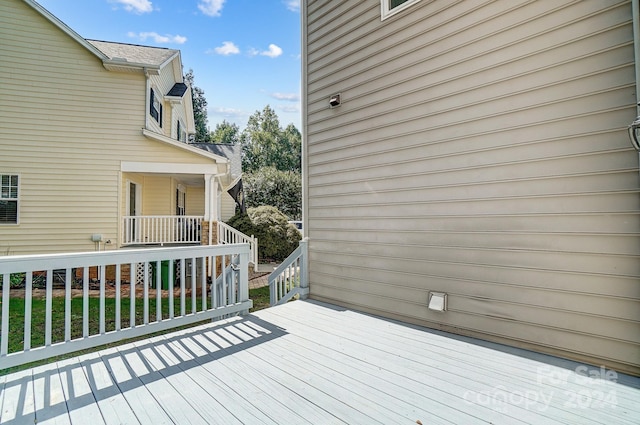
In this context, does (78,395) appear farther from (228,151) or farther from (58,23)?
(228,151)

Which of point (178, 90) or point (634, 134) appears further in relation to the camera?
point (178, 90)

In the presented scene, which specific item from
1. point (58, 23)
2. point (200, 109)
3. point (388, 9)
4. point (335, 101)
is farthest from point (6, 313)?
point (200, 109)

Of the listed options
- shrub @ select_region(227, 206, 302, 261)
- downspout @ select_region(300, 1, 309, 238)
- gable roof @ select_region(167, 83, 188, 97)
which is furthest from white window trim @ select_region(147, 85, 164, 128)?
downspout @ select_region(300, 1, 309, 238)

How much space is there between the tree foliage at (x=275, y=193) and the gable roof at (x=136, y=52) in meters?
9.92

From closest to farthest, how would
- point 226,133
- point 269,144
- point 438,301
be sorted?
point 438,301
point 269,144
point 226,133

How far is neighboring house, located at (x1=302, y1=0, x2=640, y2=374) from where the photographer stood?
7.32ft

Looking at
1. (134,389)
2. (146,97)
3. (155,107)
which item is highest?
(155,107)

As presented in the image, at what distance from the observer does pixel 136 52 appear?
10.2m

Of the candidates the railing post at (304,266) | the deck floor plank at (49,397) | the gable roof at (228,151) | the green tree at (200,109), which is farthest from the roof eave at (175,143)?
the green tree at (200,109)

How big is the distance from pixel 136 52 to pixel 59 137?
3.99 metres

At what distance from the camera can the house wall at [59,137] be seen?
7.70 meters

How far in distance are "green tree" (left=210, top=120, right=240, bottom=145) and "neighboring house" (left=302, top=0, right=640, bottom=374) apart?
29.6 meters

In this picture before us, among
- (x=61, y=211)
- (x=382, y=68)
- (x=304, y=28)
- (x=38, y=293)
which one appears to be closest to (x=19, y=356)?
(x=382, y=68)

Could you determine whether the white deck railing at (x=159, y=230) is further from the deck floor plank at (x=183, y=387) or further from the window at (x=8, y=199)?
the deck floor plank at (x=183, y=387)
